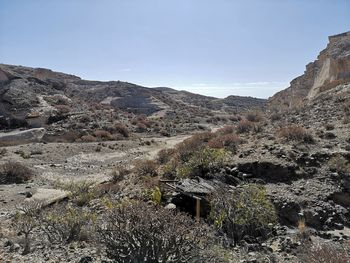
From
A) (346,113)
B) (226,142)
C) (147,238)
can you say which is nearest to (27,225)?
(147,238)

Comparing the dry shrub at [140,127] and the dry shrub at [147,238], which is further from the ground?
the dry shrub at [140,127]

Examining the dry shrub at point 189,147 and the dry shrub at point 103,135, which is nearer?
the dry shrub at point 189,147

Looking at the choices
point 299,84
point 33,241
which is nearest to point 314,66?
point 299,84

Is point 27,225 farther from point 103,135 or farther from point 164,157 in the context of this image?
point 103,135

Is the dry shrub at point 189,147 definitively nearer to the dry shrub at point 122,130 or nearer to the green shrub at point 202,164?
the green shrub at point 202,164

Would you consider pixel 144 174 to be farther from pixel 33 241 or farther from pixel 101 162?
pixel 101 162

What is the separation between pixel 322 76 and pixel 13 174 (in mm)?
24081

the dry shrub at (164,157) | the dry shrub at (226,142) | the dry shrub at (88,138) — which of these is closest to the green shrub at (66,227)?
the dry shrub at (226,142)

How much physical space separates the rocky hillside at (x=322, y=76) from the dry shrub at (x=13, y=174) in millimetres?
17159

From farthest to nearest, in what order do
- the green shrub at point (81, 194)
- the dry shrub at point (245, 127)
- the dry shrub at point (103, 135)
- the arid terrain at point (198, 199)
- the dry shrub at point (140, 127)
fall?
the dry shrub at point (140, 127) < the dry shrub at point (103, 135) < the dry shrub at point (245, 127) < the green shrub at point (81, 194) < the arid terrain at point (198, 199)

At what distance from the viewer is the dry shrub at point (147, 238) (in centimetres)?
546

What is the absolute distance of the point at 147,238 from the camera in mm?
5469

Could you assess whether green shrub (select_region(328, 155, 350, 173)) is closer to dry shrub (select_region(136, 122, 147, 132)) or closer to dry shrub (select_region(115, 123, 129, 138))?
dry shrub (select_region(115, 123, 129, 138))

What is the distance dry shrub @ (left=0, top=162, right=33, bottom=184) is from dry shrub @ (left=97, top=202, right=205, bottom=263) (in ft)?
35.1
